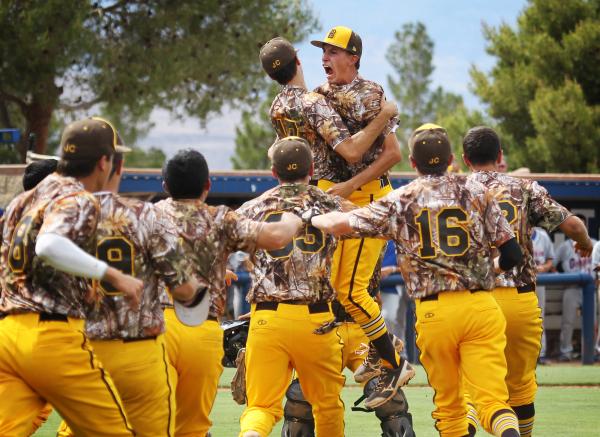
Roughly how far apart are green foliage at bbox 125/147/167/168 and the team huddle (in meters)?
49.3

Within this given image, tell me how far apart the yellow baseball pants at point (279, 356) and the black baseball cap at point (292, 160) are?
90 cm

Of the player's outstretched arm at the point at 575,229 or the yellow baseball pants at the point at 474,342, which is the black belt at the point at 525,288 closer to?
the player's outstretched arm at the point at 575,229

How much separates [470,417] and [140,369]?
3.35 meters

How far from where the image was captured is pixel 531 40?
3856cm

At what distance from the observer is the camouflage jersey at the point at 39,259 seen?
5.57 m

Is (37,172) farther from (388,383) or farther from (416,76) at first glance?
(416,76)

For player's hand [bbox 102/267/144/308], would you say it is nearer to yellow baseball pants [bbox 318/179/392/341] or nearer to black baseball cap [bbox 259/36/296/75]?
yellow baseball pants [bbox 318/179/392/341]

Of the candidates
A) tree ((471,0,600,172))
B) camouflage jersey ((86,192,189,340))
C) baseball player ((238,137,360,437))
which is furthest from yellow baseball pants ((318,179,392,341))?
tree ((471,0,600,172))

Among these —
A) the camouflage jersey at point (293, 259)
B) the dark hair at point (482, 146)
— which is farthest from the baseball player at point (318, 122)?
the camouflage jersey at point (293, 259)

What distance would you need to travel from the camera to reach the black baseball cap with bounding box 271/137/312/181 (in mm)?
7703

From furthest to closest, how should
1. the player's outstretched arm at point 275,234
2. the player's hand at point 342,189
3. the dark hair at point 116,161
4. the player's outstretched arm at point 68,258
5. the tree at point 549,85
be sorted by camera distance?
the tree at point 549,85, the player's hand at point 342,189, the player's outstretched arm at point 275,234, the dark hair at point 116,161, the player's outstretched arm at point 68,258

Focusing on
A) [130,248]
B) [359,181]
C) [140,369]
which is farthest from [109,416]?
[359,181]

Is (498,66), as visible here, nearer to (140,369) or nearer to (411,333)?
(411,333)

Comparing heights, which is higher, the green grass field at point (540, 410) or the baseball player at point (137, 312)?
the baseball player at point (137, 312)
